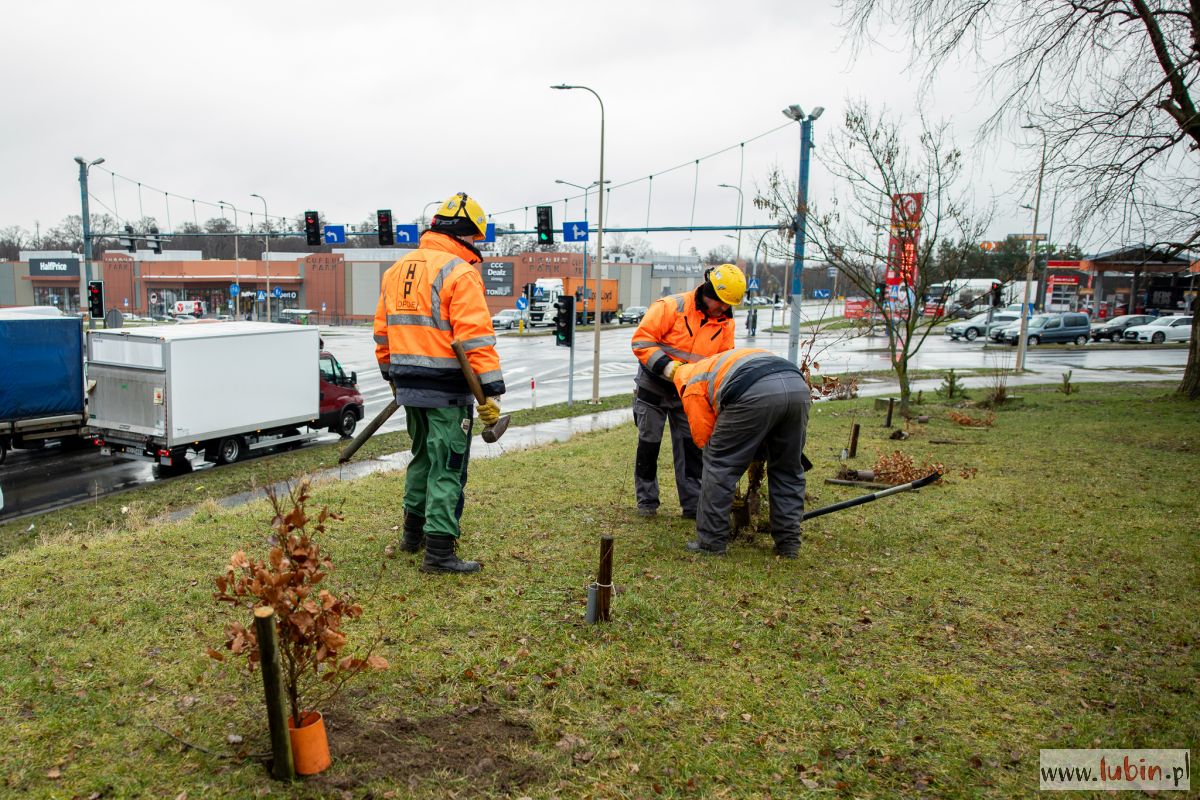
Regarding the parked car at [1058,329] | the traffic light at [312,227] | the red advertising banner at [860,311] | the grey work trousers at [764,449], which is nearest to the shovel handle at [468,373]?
the grey work trousers at [764,449]

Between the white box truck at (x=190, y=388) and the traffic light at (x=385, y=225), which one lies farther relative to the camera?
the traffic light at (x=385, y=225)

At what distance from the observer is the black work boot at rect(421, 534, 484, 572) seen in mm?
5320

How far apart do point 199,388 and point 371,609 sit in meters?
12.1

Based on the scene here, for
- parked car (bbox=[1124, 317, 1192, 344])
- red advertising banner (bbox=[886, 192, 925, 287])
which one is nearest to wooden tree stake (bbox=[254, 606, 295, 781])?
red advertising banner (bbox=[886, 192, 925, 287])

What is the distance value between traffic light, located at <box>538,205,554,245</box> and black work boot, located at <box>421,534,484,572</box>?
25.1 metres

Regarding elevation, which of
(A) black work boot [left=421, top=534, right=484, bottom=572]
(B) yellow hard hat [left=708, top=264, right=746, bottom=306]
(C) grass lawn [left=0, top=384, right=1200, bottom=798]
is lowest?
(C) grass lawn [left=0, top=384, right=1200, bottom=798]

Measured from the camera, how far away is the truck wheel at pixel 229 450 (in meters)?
15.9

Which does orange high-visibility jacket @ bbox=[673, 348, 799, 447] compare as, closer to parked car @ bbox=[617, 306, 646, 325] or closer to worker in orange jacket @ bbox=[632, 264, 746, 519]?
worker in orange jacket @ bbox=[632, 264, 746, 519]

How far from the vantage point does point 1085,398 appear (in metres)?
19.2

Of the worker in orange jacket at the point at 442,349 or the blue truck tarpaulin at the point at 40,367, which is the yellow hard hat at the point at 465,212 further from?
the blue truck tarpaulin at the point at 40,367

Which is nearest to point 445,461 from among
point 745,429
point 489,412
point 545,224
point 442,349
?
point 489,412

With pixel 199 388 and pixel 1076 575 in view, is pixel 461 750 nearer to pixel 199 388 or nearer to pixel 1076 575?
pixel 1076 575

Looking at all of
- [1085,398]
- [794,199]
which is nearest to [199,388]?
[794,199]

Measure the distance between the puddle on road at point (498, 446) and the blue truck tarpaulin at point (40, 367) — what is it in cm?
642
